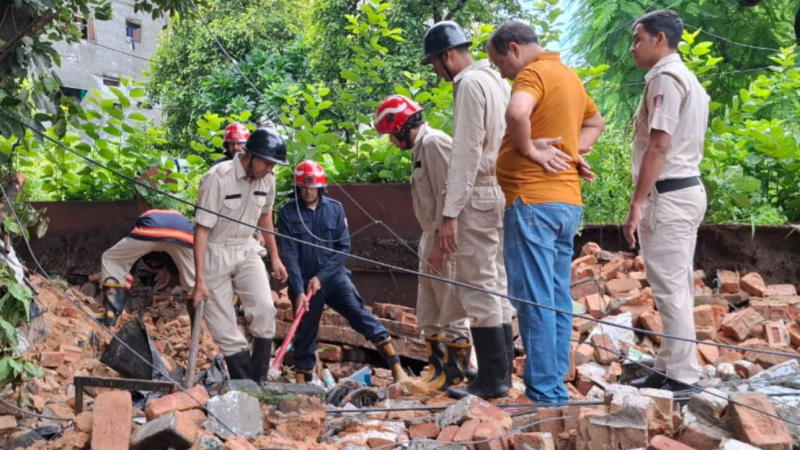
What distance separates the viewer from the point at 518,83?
4309 mm

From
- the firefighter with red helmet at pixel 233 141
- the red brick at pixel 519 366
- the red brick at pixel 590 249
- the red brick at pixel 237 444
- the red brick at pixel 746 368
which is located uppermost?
Result: the firefighter with red helmet at pixel 233 141

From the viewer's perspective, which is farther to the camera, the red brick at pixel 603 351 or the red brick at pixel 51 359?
the red brick at pixel 51 359

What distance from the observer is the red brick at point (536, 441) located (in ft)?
12.1

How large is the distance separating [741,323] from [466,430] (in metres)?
3.20

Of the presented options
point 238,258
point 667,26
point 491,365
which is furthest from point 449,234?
point 238,258

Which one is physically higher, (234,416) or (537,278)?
(537,278)

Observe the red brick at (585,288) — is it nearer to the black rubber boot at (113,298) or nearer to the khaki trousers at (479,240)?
the khaki trousers at (479,240)

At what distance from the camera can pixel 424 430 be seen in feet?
13.7

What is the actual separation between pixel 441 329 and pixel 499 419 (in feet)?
4.75

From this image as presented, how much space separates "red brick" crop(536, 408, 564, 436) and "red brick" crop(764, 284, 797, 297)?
3675 millimetres

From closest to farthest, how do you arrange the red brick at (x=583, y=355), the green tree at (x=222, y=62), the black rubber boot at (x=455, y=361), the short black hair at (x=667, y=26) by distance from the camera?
the short black hair at (x=667, y=26)
the black rubber boot at (x=455, y=361)
the red brick at (x=583, y=355)
the green tree at (x=222, y=62)

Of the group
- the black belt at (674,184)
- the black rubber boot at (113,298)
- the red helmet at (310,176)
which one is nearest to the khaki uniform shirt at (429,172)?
the black belt at (674,184)

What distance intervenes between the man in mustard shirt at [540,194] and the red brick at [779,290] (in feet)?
10.6

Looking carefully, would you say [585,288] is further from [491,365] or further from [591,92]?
[591,92]
